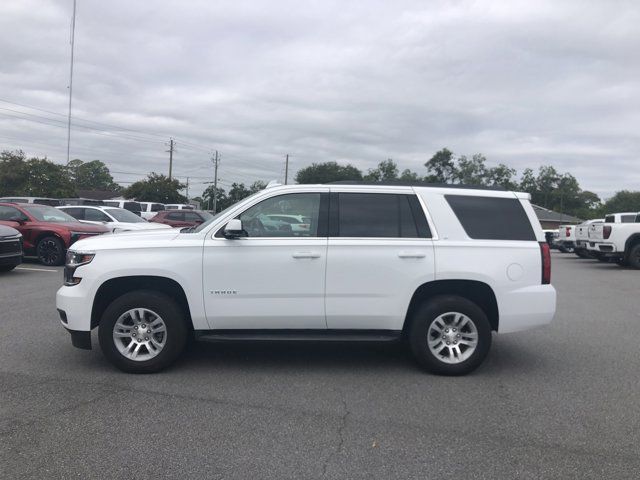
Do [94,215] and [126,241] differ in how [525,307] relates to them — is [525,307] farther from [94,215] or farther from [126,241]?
[94,215]

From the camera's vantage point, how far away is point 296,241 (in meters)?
5.70

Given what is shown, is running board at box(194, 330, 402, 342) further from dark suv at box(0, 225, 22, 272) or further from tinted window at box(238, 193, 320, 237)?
dark suv at box(0, 225, 22, 272)

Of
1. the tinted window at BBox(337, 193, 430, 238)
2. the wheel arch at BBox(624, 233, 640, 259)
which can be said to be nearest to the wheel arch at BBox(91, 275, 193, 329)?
the tinted window at BBox(337, 193, 430, 238)

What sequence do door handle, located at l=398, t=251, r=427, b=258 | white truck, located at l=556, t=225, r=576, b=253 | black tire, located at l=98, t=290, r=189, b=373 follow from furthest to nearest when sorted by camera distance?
white truck, located at l=556, t=225, r=576, b=253 < door handle, located at l=398, t=251, r=427, b=258 < black tire, located at l=98, t=290, r=189, b=373

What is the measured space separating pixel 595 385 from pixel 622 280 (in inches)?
426

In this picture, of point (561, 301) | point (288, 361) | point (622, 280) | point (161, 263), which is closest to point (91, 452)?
point (161, 263)

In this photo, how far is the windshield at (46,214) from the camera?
15.1 meters

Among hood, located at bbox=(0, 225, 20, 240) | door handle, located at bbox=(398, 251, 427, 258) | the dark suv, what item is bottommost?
the dark suv

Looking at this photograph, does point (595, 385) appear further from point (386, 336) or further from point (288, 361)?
point (288, 361)

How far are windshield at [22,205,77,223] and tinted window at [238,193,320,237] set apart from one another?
37.1ft

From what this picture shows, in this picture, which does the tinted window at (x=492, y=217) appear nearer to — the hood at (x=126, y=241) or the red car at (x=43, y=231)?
Answer: the hood at (x=126, y=241)

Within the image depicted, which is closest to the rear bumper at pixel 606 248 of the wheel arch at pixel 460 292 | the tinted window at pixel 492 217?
the tinted window at pixel 492 217

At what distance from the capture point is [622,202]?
95375 mm

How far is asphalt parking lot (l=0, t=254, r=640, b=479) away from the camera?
3809mm
